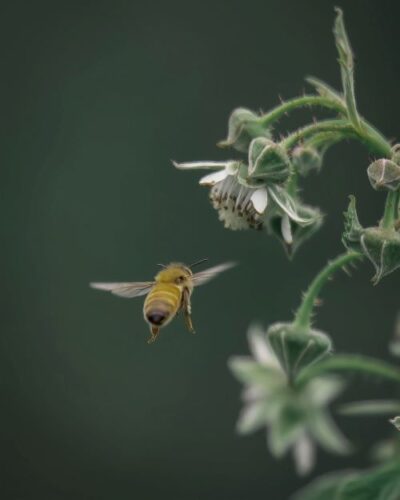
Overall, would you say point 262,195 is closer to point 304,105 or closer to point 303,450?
point 304,105

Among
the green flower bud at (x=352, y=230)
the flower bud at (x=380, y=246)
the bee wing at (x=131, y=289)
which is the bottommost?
the flower bud at (x=380, y=246)

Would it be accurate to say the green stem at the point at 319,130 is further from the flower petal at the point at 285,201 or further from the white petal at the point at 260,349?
the white petal at the point at 260,349

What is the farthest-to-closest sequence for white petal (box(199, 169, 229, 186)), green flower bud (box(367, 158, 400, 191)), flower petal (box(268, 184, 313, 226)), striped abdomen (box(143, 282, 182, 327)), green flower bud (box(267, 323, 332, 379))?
green flower bud (box(267, 323, 332, 379))
striped abdomen (box(143, 282, 182, 327))
white petal (box(199, 169, 229, 186))
flower petal (box(268, 184, 313, 226))
green flower bud (box(367, 158, 400, 191))

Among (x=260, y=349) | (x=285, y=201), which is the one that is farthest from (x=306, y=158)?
(x=260, y=349)

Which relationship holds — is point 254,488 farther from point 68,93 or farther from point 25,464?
point 68,93

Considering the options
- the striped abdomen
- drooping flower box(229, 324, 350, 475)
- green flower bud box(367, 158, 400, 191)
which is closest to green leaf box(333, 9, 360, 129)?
green flower bud box(367, 158, 400, 191)

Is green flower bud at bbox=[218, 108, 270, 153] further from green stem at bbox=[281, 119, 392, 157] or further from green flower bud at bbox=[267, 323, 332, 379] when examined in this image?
green flower bud at bbox=[267, 323, 332, 379]

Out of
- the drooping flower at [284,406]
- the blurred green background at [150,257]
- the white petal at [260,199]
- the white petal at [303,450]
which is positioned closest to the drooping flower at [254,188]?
the white petal at [260,199]
